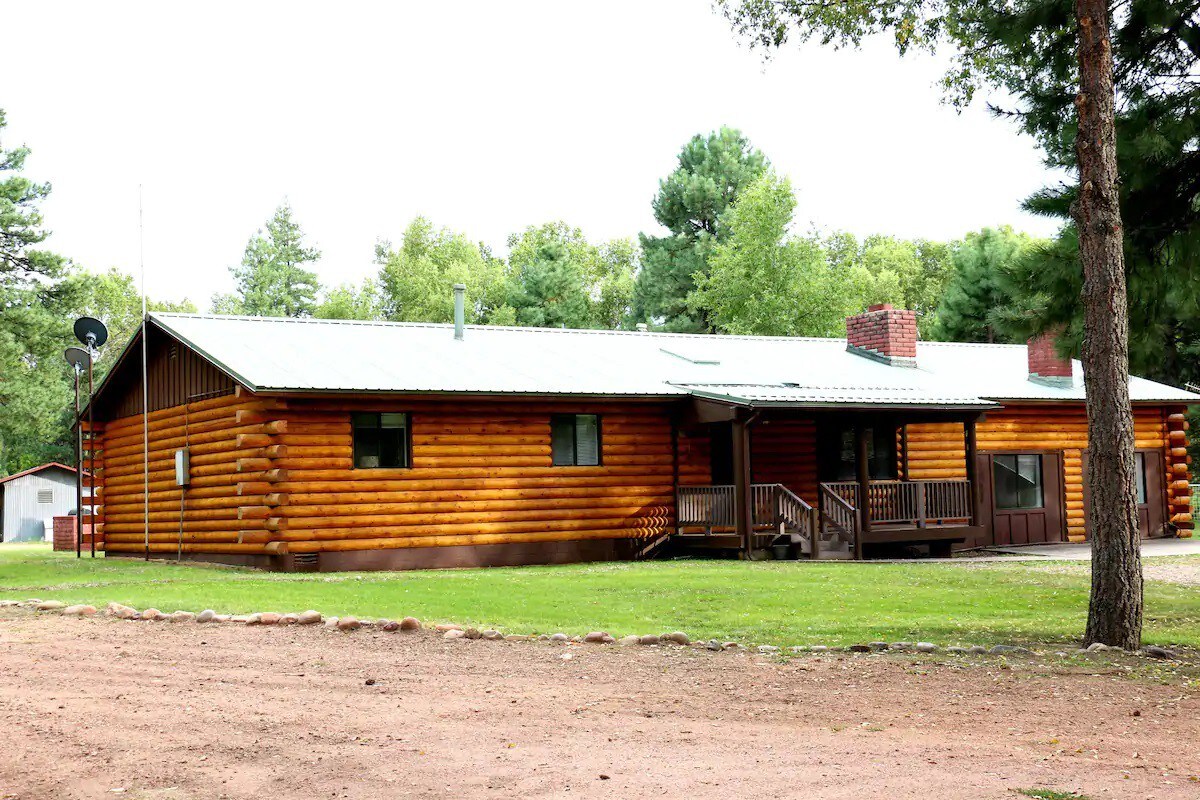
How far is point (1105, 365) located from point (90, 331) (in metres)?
20.6

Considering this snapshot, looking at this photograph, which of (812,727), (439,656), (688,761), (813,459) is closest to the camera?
(688,761)

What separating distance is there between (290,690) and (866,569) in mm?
12436

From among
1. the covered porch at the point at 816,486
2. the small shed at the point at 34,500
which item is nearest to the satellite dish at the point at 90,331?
the covered porch at the point at 816,486

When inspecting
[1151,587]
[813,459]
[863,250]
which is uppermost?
[863,250]

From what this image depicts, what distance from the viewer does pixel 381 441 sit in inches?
857

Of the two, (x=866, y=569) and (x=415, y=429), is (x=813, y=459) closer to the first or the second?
(x=866, y=569)

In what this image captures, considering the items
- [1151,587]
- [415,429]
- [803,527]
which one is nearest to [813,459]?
[803,527]

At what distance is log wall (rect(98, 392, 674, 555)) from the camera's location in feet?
69.2

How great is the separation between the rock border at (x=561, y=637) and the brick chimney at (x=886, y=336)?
63.2ft

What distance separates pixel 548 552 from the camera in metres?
23.0

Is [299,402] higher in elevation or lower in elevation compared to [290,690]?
higher

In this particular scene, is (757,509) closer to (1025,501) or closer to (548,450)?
(548,450)

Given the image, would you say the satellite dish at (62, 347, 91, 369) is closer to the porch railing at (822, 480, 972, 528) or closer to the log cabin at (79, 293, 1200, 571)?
the log cabin at (79, 293, 1200, 571)

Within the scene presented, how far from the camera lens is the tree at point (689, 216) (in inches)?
2283
